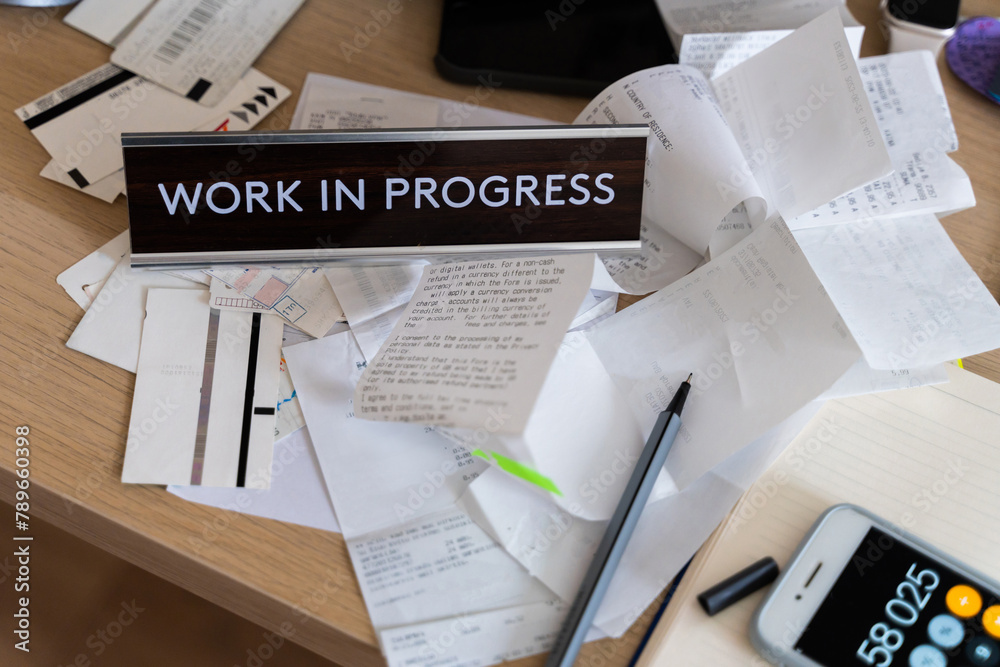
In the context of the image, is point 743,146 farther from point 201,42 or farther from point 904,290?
point 201,42

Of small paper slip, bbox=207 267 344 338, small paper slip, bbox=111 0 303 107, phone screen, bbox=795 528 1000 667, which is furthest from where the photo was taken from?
small paper slip, bbox=111 0 303 107

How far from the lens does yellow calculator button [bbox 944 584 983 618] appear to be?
0.40m

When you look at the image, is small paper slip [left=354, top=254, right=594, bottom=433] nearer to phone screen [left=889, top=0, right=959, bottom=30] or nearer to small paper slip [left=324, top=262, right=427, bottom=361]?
small paper slip [left=324, top=262, right=427, bottom=361]

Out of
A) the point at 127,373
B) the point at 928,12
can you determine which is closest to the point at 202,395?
the point at 127,373

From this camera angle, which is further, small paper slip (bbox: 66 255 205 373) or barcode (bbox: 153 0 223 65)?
barcode (bbox: 153 0 223 65)

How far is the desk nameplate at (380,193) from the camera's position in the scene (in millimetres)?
485

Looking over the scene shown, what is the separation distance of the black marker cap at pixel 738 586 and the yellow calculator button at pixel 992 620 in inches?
4.4

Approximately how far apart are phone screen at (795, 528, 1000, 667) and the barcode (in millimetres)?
658

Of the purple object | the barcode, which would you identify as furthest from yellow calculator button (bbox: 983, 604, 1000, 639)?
the barcode

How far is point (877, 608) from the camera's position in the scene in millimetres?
406

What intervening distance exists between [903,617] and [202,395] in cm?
45

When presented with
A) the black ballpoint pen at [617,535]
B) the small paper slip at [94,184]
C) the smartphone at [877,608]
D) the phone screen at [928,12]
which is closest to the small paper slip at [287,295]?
the small paper slip at [94,184]

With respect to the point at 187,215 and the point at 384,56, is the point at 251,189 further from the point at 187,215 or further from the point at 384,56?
the point at 384,56

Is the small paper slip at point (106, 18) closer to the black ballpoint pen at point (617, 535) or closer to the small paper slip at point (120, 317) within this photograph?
the small paper slip at point (120, 317)
